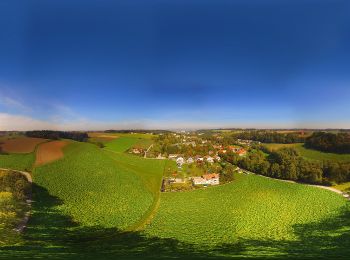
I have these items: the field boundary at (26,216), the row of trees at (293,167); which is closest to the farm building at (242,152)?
the row of trees at (293,167)

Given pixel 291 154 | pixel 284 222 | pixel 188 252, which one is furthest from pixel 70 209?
pixel 291 154

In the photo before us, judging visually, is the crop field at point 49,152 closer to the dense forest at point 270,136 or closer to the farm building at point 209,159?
the farm building at point 209,159

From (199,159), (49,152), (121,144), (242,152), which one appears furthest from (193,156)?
(49,152)

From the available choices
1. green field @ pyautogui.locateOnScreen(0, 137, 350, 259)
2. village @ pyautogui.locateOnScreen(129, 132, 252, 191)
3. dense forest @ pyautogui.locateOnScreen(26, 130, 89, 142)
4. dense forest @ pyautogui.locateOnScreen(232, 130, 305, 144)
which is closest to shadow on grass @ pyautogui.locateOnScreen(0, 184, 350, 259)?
green field @ pyautogui.locateOnScreen(0, 137, 350, 259)

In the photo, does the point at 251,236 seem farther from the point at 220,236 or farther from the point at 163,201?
the point at 163,201

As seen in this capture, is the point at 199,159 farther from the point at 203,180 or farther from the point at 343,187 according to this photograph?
the point at 343,187

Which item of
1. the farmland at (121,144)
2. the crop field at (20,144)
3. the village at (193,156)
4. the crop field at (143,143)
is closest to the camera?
the crop field at (20,144)

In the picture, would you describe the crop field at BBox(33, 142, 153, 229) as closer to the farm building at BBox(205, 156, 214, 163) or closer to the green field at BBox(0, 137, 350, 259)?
the green field at BBox(0, 137, 350, 259)
